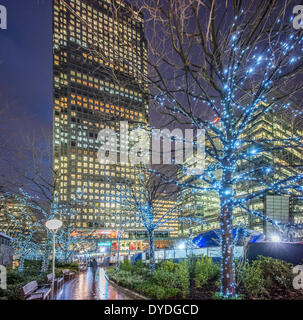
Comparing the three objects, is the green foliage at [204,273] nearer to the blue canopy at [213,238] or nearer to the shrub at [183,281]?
the shrub at [183,281]

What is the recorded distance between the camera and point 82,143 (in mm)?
120125

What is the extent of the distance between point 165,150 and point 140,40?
4.36m

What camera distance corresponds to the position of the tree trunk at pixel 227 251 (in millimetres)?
6703

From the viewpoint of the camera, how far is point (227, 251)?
6938 mm

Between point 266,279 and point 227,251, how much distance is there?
242 centimetres

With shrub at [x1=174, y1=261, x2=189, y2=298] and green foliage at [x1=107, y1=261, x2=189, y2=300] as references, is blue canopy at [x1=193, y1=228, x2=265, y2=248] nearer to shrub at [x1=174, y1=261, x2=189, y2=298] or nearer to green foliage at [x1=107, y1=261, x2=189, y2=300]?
green foliage at [x1=107, y1=261, x2=189, y2=300]

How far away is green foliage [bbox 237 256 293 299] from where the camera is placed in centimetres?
720

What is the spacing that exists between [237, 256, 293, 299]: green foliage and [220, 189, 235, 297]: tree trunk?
782 mm

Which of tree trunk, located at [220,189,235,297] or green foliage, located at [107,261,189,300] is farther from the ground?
tree trunk, located at [220,189,235,297]

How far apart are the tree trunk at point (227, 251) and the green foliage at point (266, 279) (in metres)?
0.78

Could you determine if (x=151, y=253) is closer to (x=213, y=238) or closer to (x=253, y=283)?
(x=213, y=238)

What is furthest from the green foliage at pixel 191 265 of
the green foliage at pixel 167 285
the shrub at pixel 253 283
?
the shrub at pixel 253 283

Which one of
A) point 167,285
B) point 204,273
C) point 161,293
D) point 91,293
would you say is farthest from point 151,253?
point 161,293

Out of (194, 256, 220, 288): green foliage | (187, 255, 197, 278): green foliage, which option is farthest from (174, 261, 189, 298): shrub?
(187, 255, 197, 278): green foliage
